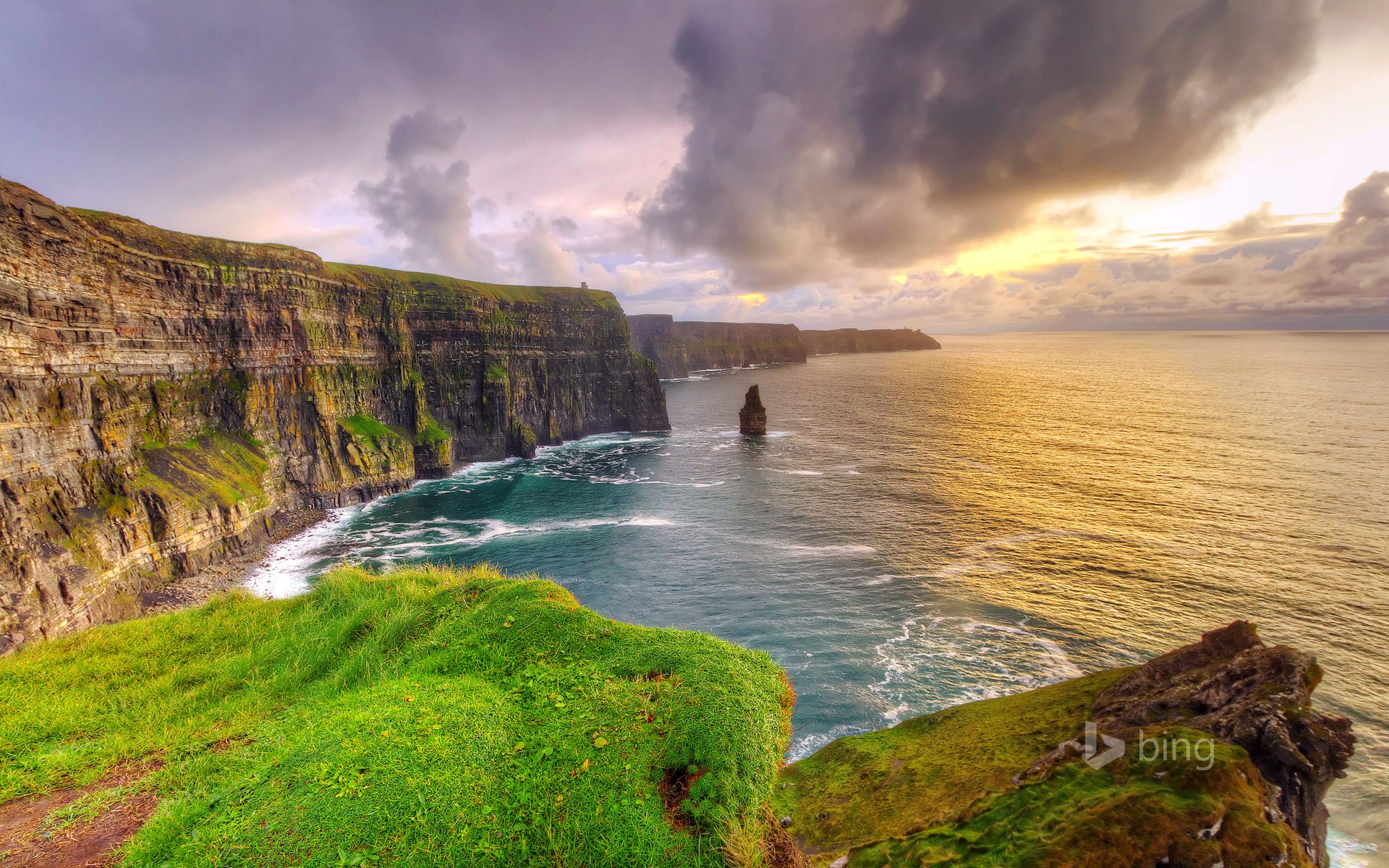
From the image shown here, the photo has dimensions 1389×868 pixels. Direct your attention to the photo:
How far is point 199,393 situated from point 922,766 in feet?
221

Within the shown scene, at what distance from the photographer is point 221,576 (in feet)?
137

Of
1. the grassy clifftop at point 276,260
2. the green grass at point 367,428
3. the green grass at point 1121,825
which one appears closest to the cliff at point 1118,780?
the green grass at point 1121,825

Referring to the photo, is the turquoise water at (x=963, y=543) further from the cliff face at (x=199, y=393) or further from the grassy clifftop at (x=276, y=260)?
the grassy clifftop at (x=276, y=260)

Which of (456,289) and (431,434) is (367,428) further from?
(456,289)

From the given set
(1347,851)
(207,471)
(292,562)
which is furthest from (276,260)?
(1347,851)

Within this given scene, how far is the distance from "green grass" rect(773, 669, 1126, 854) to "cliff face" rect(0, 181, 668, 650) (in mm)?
39062

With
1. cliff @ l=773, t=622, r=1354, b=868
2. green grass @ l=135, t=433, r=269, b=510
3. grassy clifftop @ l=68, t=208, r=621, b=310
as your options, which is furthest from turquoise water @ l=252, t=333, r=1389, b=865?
grassy clifftop @ l=68, t=208, r=621, b=310

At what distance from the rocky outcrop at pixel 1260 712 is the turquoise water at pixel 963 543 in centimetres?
1266

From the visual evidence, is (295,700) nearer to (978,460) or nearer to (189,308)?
(189,308)

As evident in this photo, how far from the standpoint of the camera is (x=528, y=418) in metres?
97.8

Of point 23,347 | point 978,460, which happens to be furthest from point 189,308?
point 978,460

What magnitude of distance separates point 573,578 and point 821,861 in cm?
3446

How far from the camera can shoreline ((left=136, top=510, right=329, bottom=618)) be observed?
36.3 meters

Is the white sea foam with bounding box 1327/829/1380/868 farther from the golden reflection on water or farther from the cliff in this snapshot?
the cliff
